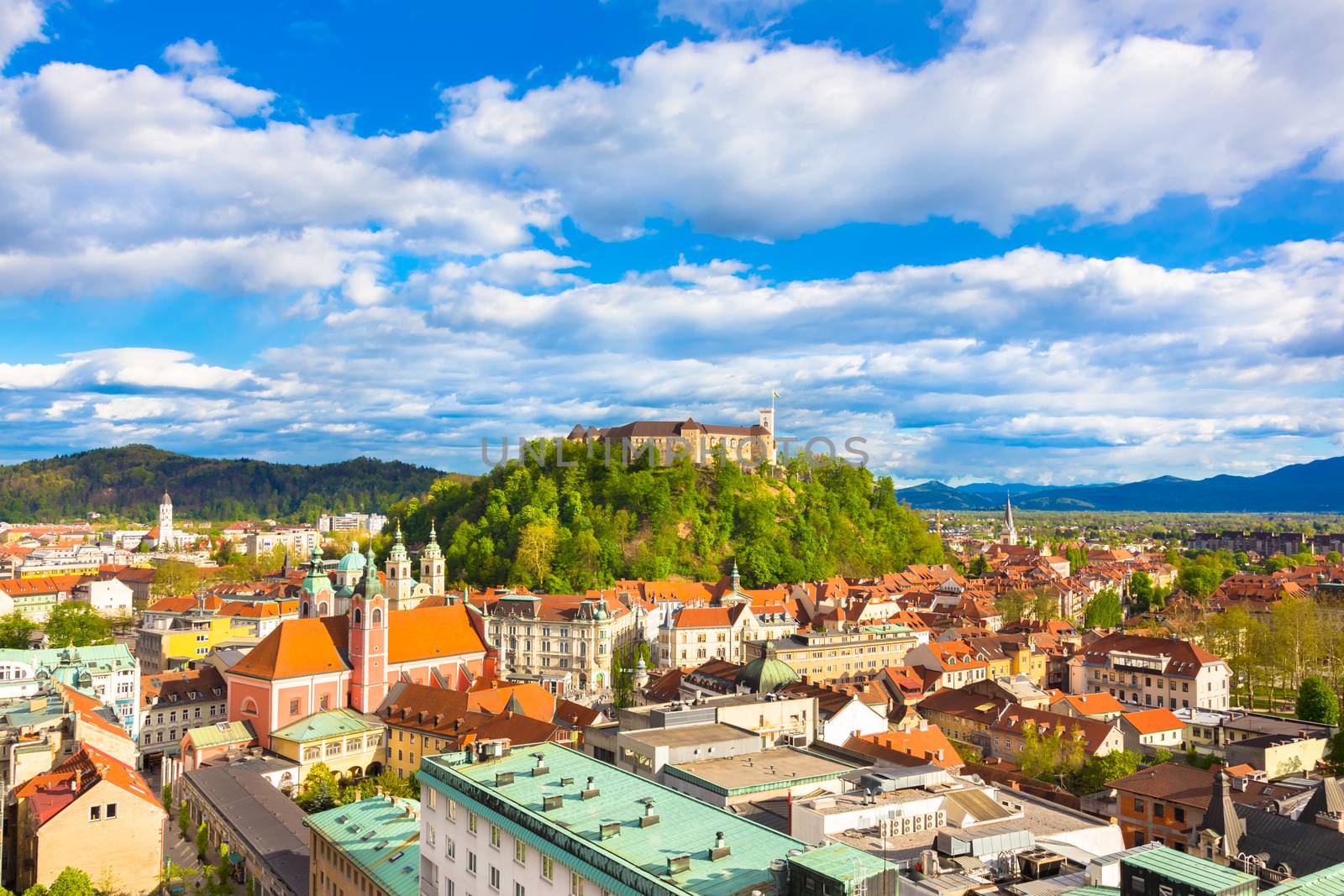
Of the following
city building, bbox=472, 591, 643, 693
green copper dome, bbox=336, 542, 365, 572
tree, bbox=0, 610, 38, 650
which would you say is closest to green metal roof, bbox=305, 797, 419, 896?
green copper dome, bbox=336, 542, 365, 572

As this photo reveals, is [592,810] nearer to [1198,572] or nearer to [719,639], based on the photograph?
[719,639]

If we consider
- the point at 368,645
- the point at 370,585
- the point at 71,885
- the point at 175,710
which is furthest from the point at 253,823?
the point at 175,710

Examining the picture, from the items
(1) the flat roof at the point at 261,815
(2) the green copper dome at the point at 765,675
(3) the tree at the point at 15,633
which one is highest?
(2) the green copper dome at the point at 765,675

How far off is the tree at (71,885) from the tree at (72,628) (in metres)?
57.4

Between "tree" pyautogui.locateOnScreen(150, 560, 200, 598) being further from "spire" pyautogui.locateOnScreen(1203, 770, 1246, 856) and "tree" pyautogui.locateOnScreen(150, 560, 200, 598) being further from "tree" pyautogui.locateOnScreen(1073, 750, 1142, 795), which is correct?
"spire" pyautogui.locateOnScreen(1203, 770, 1246, 856)

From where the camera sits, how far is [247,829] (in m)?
41.7

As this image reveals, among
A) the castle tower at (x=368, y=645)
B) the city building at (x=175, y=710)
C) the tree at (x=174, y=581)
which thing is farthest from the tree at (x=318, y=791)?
the tree at (x=174, y=581)

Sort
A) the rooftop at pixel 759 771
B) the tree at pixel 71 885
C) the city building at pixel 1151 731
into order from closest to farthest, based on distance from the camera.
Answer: the rooftop at pixel 759 771
the tree at pixel 71 885
the city building at pixel 1151 731

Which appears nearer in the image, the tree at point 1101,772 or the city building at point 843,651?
the tree at point 1101,772

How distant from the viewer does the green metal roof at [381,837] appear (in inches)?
1225

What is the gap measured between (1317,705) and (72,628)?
94895 mm

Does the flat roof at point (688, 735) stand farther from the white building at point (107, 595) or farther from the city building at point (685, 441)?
the white building at point (107, 595)

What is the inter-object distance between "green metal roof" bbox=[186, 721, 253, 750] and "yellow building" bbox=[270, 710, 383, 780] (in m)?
1.75

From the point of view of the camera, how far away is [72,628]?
8644 centimetres
